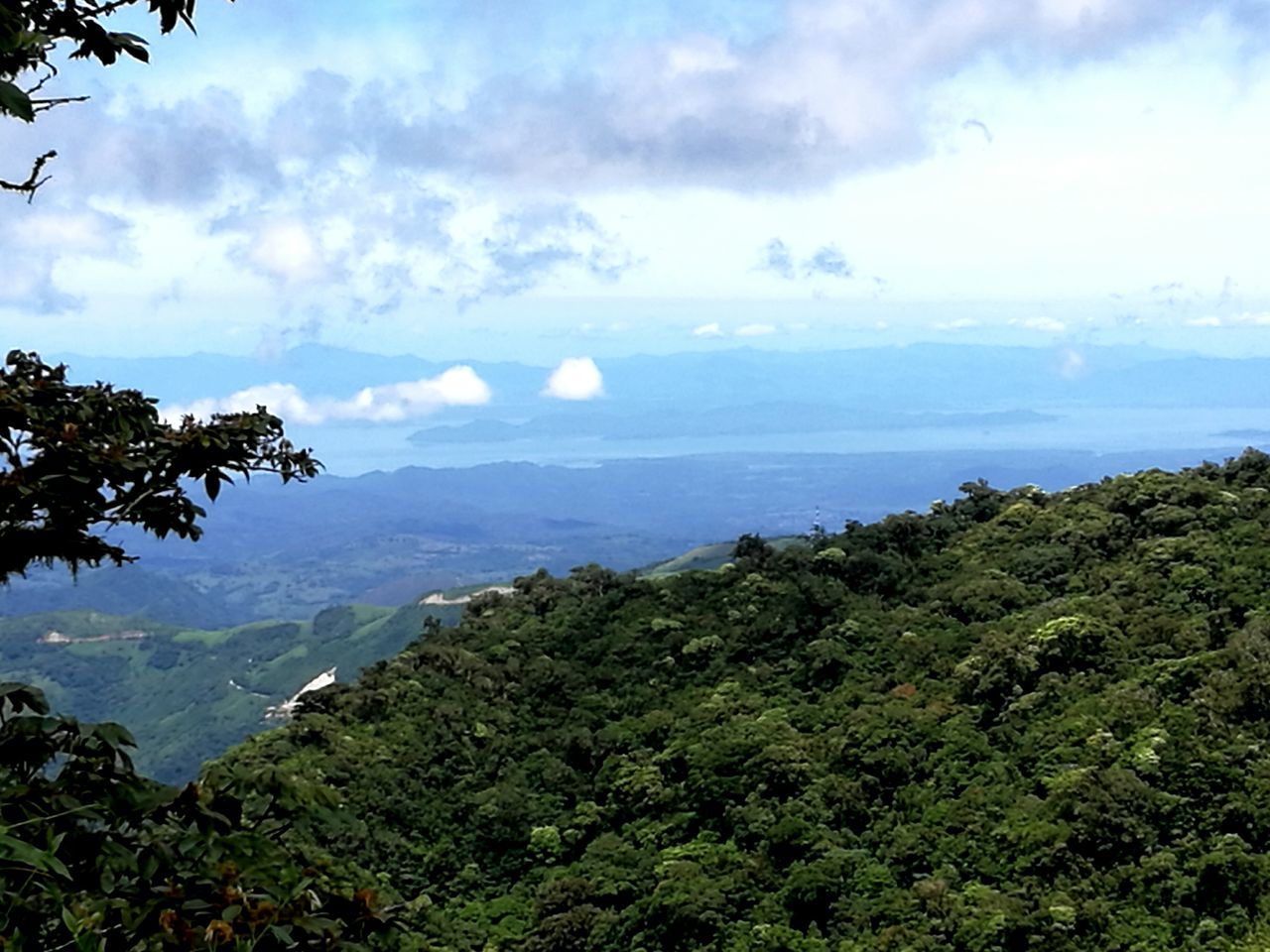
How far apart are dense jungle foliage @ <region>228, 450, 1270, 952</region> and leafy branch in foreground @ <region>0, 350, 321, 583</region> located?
5.61 m

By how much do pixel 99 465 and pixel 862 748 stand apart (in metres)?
12.4

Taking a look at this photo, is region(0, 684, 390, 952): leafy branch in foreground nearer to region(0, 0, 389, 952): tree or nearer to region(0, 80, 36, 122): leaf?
region(0, 0, 389, 952): tree

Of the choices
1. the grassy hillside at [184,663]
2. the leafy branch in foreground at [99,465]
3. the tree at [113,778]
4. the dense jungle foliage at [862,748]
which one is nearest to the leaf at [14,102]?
the tree at [113,778]

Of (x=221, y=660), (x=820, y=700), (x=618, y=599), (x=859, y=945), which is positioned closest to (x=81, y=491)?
(x=859, y=945)

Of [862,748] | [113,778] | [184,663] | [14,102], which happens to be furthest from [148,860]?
[184,663]

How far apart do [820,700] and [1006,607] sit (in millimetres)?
3803

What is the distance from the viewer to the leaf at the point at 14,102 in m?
2.64

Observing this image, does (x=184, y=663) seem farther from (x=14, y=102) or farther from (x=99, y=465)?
(x=14, y=102)

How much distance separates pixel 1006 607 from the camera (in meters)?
18.5

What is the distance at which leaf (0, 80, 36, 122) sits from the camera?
2645 millimetres

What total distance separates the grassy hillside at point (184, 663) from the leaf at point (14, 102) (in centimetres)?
9451

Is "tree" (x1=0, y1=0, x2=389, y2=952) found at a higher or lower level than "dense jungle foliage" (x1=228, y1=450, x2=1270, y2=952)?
higher

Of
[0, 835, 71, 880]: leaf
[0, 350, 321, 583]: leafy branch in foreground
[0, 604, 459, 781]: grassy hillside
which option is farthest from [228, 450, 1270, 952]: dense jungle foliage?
[0, 604, 459, 781]: grassy hillside

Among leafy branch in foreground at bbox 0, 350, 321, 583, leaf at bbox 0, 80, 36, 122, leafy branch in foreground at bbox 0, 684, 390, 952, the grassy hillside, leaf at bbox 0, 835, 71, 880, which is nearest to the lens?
leaf at bbox 0, 835, 71, 880
